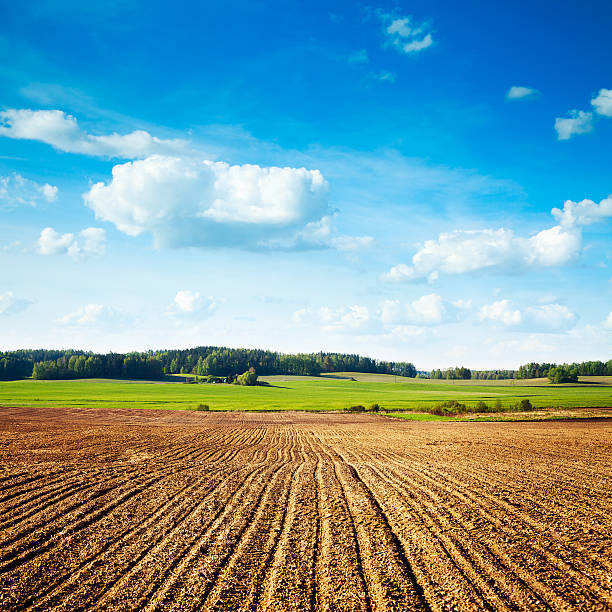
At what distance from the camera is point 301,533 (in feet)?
35.3

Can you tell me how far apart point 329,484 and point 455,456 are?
402 inches

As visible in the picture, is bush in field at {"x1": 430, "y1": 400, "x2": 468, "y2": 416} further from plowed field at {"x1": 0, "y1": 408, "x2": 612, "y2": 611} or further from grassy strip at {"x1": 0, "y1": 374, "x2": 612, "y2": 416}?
plowed field at {"x1": 0, "y1": 408, "x2": 612, "y2": 611}

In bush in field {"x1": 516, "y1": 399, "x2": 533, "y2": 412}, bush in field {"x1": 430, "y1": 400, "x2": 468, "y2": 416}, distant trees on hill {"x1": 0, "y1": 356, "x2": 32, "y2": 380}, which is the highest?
bush in field {"x1": 516, "y1": 399, "x2": 533, "y2": 412}

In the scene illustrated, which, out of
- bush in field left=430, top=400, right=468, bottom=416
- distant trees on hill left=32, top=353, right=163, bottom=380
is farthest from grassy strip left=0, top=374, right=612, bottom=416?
distant trees on hill left=32, top=353, right=163, bottom=380

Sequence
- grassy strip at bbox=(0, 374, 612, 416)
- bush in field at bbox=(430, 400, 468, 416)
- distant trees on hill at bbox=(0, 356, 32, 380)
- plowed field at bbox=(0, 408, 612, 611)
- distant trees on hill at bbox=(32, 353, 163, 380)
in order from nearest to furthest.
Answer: plowed field at bbox=(0, 408, 612, 611) → bush in field at bbox=(430, 400, 468, 416) → grassy strip at bbox=(0, 374, 612, 416) → distant trees on hill at bbox=(32, 353, 163, 380) → distant trees on hill at bbox=(0, 356, 32, 380)

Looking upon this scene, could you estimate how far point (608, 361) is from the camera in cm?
19250

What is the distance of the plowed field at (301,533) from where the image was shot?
7766 mm

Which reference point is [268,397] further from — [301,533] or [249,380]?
[301,533]

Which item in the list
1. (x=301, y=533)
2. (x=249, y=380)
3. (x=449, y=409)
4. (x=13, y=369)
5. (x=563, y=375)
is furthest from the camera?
(x=13, y=369)

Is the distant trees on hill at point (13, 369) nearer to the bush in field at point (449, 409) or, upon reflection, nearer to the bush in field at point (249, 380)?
the bush in field at point (249, 380)

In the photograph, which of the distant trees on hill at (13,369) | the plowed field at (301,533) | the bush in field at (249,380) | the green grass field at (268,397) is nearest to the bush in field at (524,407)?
the green grass field at (268,397)

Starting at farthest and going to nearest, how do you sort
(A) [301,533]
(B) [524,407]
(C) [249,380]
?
(C) [249,380] → (B) [524,407] → (A) [301,533]

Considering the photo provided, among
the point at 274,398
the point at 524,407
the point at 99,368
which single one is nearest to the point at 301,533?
the point at 524,407

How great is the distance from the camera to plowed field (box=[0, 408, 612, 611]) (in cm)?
777
